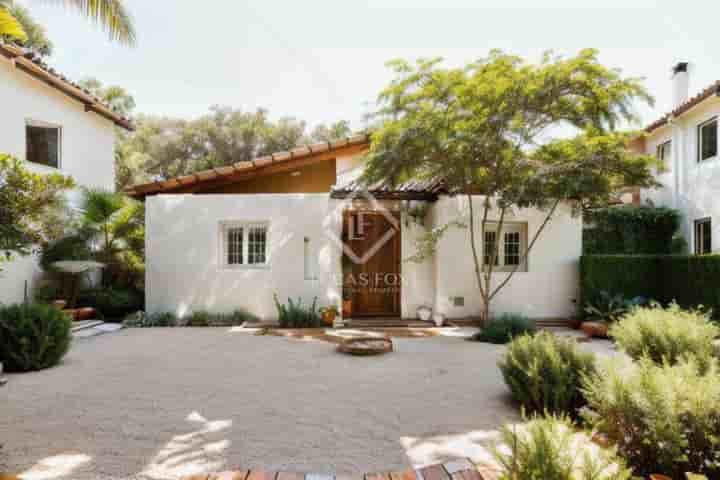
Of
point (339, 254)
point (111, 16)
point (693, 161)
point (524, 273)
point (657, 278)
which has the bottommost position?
point (657, 278)

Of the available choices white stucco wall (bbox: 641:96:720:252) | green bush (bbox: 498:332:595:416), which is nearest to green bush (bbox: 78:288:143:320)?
green bush (bbox: 498:332:595:416)

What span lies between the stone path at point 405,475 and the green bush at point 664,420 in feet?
2.84

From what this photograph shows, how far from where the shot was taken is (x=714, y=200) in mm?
11781

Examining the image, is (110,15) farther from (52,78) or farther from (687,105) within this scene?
(687,105)

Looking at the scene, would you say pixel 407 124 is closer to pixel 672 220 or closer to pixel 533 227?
pixel 533 227

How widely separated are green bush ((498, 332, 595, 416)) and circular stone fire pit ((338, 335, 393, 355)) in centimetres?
283

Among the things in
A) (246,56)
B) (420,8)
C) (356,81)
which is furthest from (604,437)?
(246,56)

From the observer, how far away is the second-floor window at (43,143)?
10.5 metres

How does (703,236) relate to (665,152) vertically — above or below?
below

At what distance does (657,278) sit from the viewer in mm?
10344

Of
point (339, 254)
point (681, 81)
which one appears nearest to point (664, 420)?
point (339, 254)

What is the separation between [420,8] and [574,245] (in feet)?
22.9

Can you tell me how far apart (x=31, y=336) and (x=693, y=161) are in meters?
17.4

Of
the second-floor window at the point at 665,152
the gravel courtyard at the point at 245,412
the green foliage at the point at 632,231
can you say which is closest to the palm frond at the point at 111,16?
the gravel courtyard at the point at 245,412
